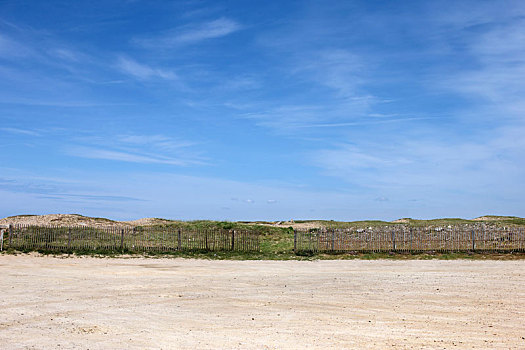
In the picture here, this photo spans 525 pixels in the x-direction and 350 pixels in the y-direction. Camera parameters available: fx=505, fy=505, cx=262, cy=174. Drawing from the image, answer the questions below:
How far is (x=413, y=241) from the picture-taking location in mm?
31422

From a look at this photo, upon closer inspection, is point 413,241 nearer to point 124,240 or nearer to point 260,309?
point 124,240

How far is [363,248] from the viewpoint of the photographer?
31.0 meters

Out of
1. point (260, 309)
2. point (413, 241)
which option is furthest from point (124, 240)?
point (260, 309)

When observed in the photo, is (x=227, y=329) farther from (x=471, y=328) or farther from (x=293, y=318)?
(x=471, y=328)

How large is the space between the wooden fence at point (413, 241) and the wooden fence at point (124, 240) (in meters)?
4.43

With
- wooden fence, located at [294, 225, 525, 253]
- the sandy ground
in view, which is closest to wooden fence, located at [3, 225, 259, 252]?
wooden fence, located at [294, 225, 525, 253]

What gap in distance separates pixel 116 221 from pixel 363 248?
29.5 meters

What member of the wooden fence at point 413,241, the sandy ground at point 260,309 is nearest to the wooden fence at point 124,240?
the wooden fence at point 413,241

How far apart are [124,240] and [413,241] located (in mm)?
18342

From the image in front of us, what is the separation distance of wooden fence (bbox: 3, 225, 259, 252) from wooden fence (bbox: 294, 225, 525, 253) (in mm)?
4430

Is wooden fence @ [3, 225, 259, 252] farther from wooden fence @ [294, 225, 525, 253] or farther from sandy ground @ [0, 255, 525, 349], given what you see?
sandy ground @ [0, 255, 525, 349]

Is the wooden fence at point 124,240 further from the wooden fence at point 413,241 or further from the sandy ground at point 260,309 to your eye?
the sandy ground at point 260,309

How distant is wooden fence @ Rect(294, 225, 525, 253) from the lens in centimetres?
3103

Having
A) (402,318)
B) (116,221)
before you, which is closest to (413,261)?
(402,318)
